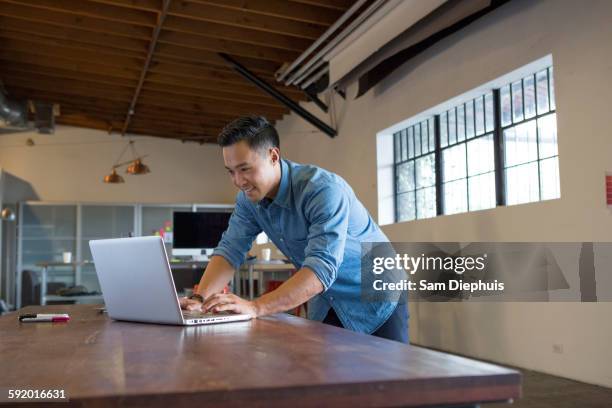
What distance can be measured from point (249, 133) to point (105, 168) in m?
10.3

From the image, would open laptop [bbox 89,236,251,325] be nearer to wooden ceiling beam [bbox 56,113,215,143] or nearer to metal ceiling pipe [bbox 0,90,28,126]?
metal ceiling pipe [bbox 0,90,28,126]

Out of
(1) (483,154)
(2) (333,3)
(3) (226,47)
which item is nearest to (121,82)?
(3) (226,47)

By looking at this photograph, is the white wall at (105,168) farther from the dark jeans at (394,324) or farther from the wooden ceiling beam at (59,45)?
the dark jeans at (394,324)

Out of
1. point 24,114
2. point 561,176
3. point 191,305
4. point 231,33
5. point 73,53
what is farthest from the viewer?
point 24,114

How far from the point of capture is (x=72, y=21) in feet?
21.7

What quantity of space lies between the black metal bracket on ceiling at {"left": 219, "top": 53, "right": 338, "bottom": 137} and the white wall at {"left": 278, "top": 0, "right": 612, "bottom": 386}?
164 cm

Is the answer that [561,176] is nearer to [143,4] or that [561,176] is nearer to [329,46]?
[329,46]

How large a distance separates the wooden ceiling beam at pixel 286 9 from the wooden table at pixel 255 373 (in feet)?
16.8

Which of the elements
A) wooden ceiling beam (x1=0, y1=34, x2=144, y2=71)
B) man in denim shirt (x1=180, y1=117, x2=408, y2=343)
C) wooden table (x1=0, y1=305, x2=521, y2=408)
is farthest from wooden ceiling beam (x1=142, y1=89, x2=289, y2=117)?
wooden table (x1=0, y1=305, x2=521, y2=408)

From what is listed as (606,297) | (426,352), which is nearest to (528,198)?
(606,297)

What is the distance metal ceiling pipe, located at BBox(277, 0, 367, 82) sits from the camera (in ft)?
17.7

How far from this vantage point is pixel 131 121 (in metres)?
10.9

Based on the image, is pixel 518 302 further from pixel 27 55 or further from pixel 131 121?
pixel 131 121

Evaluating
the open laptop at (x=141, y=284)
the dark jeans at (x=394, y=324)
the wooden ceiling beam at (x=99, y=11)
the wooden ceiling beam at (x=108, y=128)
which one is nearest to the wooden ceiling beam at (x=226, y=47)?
the wooden ceiling beam at (x=99, y=11)
